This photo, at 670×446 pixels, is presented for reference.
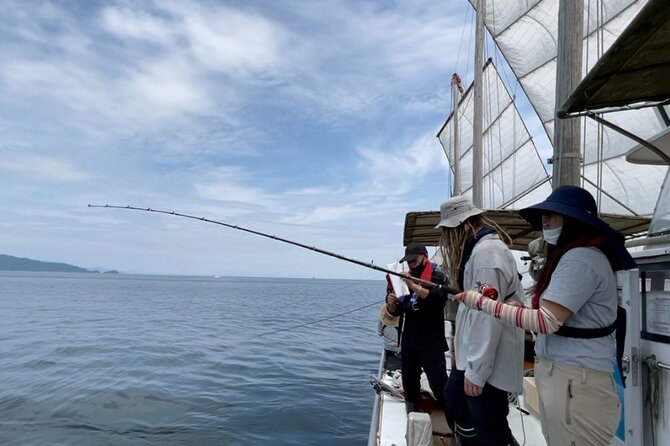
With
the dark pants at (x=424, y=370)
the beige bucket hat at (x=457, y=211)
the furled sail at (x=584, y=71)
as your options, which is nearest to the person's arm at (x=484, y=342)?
the beige bucket hat at (x=457, y=211)

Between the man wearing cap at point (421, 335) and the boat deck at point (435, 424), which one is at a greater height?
the man wearing cap at point (421, 335)

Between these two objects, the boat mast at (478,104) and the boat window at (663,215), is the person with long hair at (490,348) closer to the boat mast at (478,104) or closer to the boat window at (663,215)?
the boat window at (663,215)

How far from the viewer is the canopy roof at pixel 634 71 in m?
2.09

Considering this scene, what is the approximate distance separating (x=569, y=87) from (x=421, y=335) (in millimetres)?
2730

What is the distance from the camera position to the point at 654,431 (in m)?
2.32

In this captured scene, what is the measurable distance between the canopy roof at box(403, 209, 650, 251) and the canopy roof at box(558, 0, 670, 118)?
3592mm

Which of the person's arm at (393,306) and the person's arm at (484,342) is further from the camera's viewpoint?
the person's arm at (393,306)

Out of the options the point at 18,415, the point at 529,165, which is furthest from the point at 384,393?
the point at 529,165

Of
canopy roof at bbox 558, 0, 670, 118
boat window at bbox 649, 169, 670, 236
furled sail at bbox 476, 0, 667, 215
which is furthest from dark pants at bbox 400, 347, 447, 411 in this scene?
furled sail at bbox 476, 0, 667, 215

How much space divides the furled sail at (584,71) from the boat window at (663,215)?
42.8 ft

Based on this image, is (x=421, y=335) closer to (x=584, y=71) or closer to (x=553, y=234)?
(x=553, y=234)

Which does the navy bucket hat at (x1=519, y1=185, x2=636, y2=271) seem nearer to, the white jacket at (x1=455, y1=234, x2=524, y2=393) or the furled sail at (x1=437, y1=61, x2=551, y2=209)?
the white jacket at (x1=455, y1=234, x2=524, y2=393)

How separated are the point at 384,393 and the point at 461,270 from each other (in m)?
3.07

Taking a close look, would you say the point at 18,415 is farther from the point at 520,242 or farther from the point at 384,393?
the point at 520,242
